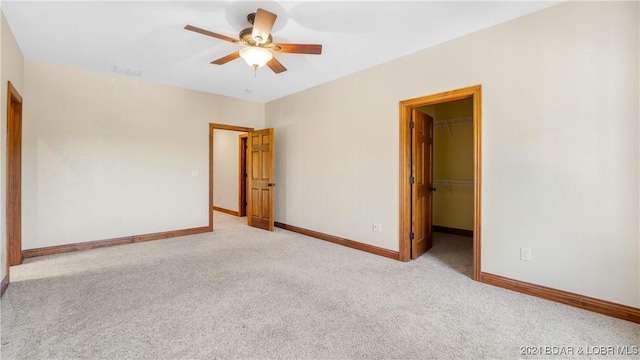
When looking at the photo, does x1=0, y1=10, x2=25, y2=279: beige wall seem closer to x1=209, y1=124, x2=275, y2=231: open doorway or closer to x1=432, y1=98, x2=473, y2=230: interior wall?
x1=209, y1=124, x2=275, y2=231: open doorway

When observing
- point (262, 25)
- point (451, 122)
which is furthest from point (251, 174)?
point (451, 122)

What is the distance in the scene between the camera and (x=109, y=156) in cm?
434

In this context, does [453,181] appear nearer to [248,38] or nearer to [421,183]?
[421,183]

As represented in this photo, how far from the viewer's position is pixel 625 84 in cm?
220

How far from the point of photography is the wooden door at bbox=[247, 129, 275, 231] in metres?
5.46

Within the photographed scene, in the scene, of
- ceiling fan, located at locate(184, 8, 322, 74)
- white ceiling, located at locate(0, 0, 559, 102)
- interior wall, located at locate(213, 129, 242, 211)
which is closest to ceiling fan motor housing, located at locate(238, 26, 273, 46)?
ceiling fan, located at locate(184, 8, 322, 74)

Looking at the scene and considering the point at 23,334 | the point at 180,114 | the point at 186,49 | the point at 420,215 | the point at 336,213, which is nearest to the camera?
the point at 23,334

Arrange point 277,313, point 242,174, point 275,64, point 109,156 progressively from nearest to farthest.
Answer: point 277,313
point 275,64
point 109,156
point 242,174

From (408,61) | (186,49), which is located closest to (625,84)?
(408,61)

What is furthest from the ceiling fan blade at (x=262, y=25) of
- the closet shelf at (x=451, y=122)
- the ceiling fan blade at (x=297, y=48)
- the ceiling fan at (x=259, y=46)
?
the closet shelf at (x=451, y=122)

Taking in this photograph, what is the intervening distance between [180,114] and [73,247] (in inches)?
101

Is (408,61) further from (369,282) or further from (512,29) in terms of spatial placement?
(369,282)

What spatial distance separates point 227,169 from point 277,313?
5.94 meters

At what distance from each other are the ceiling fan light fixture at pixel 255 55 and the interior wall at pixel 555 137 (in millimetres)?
1813
